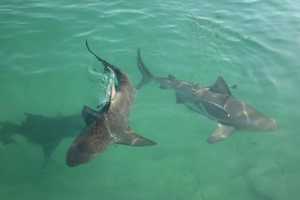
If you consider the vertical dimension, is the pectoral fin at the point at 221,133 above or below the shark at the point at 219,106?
below

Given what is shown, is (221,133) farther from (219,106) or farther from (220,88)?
(220,88)

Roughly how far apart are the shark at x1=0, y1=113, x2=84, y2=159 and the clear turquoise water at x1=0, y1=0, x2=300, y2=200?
22cm

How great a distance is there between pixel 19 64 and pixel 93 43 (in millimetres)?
2599

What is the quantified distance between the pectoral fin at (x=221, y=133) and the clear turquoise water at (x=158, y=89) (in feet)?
0.82

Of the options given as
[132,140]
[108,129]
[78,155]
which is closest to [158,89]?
[132,140]

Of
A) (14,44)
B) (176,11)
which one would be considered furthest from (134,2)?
(14,44)

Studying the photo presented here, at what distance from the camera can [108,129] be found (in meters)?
10.3

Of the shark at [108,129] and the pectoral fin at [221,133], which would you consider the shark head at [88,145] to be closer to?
the shark at [108,129]

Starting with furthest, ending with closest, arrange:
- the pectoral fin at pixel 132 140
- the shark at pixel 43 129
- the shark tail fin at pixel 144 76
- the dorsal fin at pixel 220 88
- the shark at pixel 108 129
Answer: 1. the shark tail fin at pixel 144 76
2. the dorsal fin at pixel 220 88
3. the shark at pixel 43 129
4. the pectoral fin at pixel 132 140
5. the shark at pixel 108 129

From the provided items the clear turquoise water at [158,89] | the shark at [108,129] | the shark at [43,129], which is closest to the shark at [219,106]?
the clear turquoise water at [158,89]

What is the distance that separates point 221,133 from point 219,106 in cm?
92

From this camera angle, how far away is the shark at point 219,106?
41.6ft

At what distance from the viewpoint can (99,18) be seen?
17047 mm

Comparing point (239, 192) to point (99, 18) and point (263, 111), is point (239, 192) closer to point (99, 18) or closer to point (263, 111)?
point (263, 111)
